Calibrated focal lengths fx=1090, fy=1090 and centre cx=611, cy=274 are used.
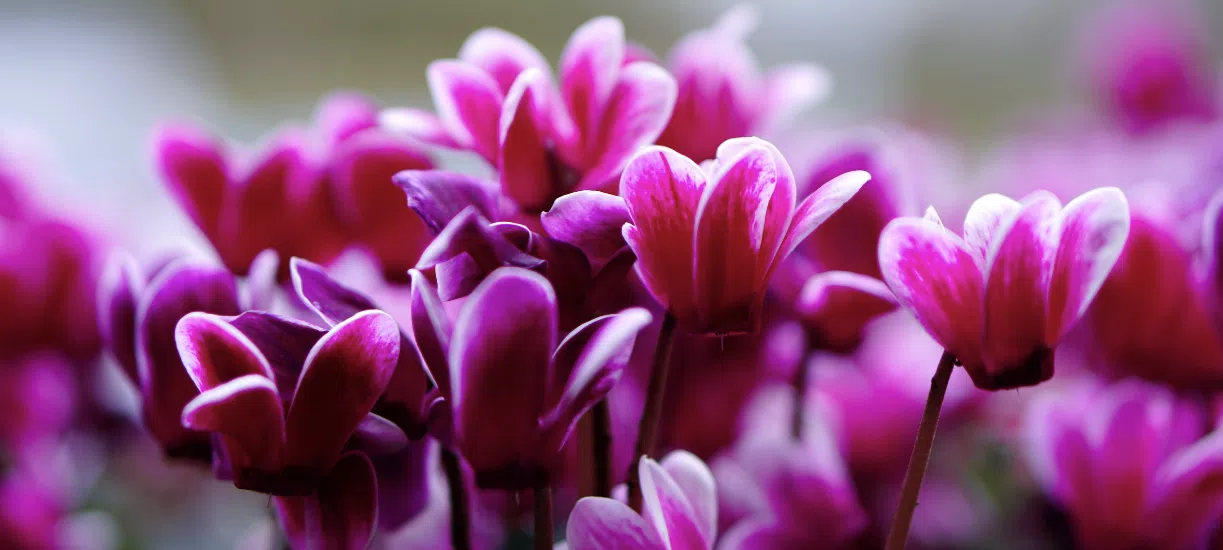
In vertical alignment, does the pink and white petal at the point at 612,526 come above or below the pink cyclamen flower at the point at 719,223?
below

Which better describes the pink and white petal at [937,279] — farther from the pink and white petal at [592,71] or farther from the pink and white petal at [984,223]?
the pink and white petal at [592,71]

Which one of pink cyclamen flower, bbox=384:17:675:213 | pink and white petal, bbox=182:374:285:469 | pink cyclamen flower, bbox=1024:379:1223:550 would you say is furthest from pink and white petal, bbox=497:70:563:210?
pink cyclamen flower, bbox=1024:379:1223:550

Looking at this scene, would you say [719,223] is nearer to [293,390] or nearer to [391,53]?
[293,390]

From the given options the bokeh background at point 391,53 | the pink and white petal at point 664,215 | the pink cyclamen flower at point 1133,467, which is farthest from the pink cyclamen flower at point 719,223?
the bokeh background at point 391,53

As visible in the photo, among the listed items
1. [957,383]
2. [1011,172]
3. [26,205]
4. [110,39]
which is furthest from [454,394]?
[110,39]

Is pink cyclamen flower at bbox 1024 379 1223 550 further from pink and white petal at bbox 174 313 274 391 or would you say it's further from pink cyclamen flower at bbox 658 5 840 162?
pink and white petal at bbox 174 313 274 391

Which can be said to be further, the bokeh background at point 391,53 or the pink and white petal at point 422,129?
the bokeh background at point 391,53

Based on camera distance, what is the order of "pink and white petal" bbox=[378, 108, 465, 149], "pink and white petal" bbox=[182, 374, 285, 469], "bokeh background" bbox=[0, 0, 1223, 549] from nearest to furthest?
1. "pink and white petal" bbox=[182, 374, 285, 469]
2. "pink and white petal" bbox=[378, 108, 465, 149]
3. "bokeh background" bbox=[0, 0, 1223, 549]
